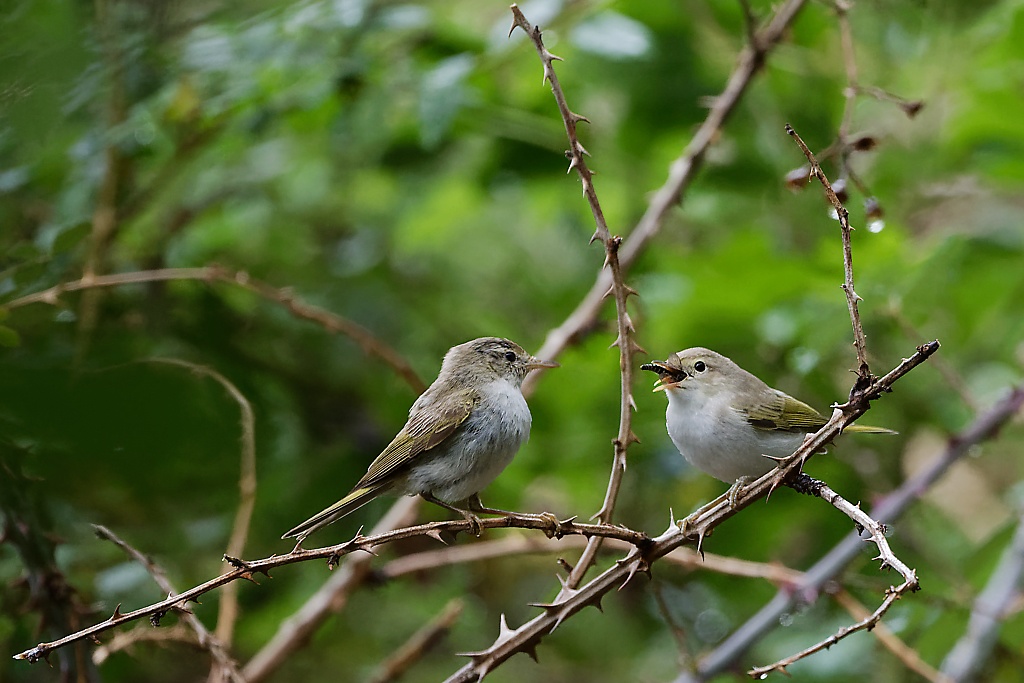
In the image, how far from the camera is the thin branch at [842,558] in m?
2.66

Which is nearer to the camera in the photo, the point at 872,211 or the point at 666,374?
the point at 872,211

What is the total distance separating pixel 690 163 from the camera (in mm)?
2801

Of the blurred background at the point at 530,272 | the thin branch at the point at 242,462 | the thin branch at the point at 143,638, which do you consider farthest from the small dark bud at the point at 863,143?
the thin branch at the point at 143,638

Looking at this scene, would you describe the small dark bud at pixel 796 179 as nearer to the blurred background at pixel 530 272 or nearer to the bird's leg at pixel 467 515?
→ the blurred background at pixel 530 272

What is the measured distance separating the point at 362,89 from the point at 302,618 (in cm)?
209

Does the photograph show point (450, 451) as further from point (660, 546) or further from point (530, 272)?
point (530, 272)

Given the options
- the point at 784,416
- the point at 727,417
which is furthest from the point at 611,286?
the point at 784,416

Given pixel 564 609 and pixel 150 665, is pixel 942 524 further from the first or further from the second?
pixel 150 665

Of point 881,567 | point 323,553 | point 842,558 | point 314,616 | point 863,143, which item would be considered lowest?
point 314,616

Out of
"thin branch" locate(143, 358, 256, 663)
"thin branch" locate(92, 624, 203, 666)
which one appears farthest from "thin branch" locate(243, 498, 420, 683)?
"thin branch" locate(92, 624, 203, 666)

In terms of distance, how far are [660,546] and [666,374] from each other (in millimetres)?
728

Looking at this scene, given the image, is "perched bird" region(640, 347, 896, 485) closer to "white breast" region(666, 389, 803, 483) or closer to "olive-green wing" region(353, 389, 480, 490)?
"white breast" region(666, 389, 803, 483)

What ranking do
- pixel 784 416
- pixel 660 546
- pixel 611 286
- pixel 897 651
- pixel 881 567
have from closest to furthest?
pixel 881 567 < pixel 660 546 < pixel 611 286 < pixel 897 651 < pixel 784 416

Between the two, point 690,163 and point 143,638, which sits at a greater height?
point 690,163
